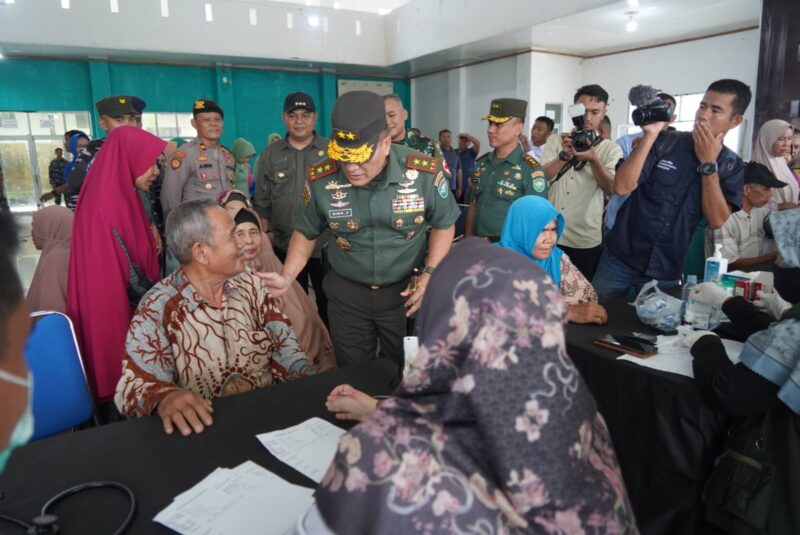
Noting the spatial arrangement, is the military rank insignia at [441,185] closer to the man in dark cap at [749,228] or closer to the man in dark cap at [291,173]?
the man in dark cap at [291,173]

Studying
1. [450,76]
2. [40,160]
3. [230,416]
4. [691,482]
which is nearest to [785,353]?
[691,482]

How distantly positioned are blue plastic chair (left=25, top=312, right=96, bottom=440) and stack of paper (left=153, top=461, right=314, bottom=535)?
0.87 meters

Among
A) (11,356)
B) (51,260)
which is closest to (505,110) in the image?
(51,260)

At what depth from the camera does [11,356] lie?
1.89 feet

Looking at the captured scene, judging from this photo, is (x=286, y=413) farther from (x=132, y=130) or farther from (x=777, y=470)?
(x=132, y=130)

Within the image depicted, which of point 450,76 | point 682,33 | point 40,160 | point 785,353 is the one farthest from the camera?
point 450,76

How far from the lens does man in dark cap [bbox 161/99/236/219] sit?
11.2 feet

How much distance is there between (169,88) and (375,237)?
9539 mm

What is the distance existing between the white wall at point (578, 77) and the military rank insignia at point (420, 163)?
587cm

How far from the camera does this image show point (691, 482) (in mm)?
1581

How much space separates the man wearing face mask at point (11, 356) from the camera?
56 centimetres

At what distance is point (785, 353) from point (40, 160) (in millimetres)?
11873

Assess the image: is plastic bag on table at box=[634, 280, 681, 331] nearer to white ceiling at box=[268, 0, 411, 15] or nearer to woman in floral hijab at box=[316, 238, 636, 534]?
woman in floral hijab at box=[316, 238, 636, 534]

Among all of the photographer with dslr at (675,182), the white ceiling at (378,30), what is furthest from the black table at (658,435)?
the white ceiling at (378,30)
